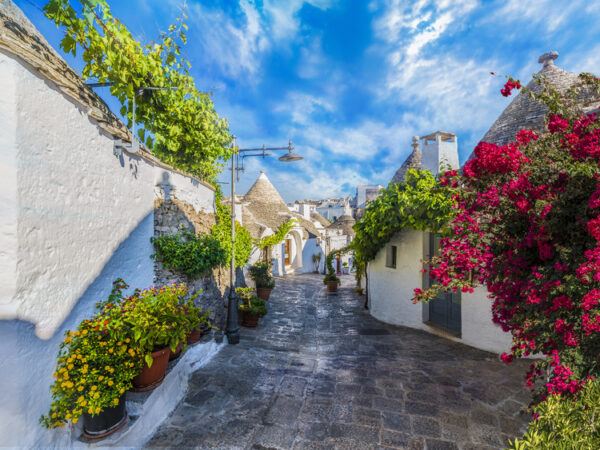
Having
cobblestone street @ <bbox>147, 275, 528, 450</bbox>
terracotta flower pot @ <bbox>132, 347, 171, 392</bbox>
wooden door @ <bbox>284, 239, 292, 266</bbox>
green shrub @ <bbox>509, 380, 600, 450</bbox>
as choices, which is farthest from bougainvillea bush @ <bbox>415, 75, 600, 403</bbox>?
wooden door @ <bbox>284, 239, 292, 266</bbox>

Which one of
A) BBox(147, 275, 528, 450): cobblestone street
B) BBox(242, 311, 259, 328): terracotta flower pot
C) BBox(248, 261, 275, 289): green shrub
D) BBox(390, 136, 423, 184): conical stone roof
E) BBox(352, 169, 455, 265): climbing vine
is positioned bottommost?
BBox(147, 275, 528, 450): cobblestone street

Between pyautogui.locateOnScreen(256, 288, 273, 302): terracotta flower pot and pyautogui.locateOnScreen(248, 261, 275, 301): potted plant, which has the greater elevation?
pyautogui.locateOnScreen(248, 261, 275, 301): potted plant

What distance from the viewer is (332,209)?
173 ft

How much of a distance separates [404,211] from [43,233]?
22.5ft

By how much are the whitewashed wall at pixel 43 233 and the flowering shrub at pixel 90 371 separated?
0.35 feet

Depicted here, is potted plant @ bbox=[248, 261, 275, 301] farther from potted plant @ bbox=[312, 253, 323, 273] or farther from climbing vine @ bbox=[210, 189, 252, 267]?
potted plant @ bbox=[312, 253, 323, 273]

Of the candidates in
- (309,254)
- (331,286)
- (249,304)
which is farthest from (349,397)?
(309,254)

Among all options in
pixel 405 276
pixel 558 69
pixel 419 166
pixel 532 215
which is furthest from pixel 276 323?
pixel 558 69

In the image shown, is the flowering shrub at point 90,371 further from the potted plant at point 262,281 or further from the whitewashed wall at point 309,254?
the whitewashed wall at point 309,254

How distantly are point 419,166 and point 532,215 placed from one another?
30.7 feet

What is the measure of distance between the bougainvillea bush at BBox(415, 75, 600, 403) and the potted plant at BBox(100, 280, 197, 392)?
123 inches

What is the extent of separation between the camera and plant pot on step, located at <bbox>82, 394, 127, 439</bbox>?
2.77m

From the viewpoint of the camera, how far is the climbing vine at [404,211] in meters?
6.22

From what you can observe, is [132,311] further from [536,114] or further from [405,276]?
[536,114]
